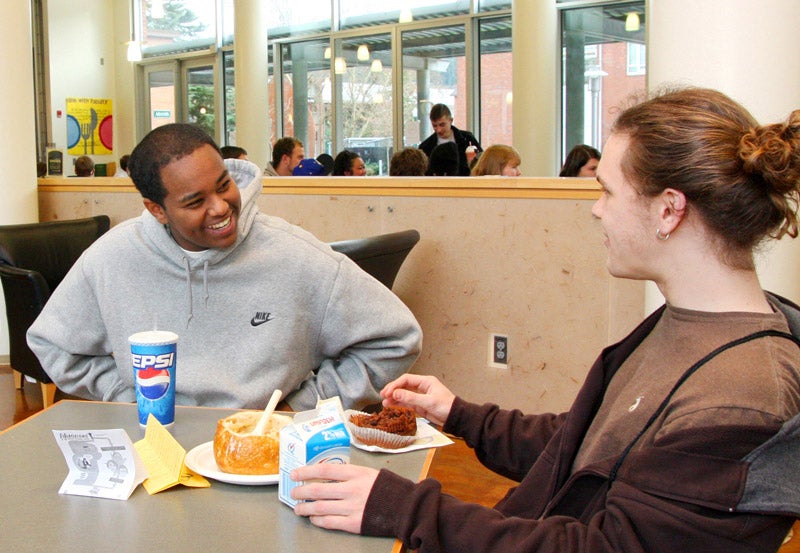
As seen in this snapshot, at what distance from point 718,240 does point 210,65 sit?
450 inches

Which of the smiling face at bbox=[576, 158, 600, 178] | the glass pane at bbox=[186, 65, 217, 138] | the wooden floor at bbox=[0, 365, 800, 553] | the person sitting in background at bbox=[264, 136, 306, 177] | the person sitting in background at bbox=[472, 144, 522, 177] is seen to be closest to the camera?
the wooden floor at bbox=[0, 365, 800, 553]

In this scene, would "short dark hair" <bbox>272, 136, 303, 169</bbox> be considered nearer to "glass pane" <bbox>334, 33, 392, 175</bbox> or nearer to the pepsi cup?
"glass pane" <bbox>334, 33, 392, 175</bbox>

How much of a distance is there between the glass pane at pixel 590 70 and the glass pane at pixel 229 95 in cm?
485

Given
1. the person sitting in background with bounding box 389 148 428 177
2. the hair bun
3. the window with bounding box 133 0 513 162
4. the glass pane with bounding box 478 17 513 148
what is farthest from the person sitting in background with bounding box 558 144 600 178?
the hair bun

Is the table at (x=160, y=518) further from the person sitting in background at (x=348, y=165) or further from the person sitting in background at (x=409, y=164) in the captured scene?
the person sitting in background at (x=348, y=165)

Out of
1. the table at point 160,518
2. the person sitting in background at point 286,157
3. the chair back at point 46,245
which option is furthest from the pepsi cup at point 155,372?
the person sitting in background at point 286,157

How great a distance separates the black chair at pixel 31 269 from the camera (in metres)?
4.02

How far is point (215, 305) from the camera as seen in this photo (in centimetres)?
201

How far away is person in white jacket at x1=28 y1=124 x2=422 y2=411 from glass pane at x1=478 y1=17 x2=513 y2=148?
7.32 meters

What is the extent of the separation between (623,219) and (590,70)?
25.7 ft

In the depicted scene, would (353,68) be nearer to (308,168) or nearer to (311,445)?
(308,168)

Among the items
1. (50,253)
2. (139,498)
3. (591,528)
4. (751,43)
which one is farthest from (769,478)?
(50,253)

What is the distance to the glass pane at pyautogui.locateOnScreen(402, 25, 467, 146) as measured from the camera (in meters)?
9.55

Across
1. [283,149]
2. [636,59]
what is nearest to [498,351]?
[283,149]
